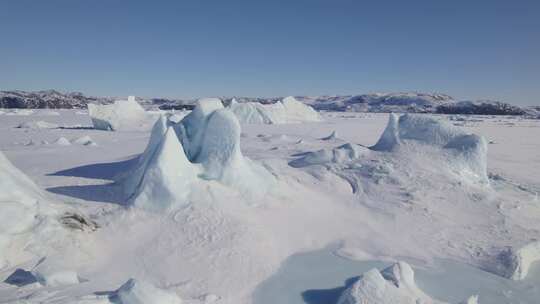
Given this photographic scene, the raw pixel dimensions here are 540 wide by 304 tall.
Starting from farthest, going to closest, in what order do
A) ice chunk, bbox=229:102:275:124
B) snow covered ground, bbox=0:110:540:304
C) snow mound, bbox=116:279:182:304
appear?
ice chunk, bbox=229:102:275:124 → snow covered ground, bbox=0:110:540:304 → snow mound, bbox=116:279:182:304

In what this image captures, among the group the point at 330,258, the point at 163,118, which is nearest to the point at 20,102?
the point at 163,118

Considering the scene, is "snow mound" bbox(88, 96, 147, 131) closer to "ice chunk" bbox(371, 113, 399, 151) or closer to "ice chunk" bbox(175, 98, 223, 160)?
"ice chunk" bbox(175, 98, 223, 160)

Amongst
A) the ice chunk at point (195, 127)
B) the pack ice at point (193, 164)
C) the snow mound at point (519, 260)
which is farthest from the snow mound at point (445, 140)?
the ice chunk at point (195, 127)

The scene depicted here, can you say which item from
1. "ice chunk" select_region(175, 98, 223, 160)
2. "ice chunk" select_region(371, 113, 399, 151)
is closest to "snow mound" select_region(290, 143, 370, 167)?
"ice chunk" select_region(371, 113, 399, 151)

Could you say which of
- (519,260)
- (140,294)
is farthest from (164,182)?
(519,260)

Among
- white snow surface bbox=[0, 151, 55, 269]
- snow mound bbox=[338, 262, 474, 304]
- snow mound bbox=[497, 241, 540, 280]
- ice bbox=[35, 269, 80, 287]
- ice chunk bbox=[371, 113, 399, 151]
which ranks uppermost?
ice chunk bbox=[371, 113, 399, 151]

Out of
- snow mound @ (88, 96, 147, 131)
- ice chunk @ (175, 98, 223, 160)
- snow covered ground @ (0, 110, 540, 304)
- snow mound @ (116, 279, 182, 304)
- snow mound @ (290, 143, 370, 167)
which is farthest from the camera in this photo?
snow mound @ (88, 96, 147, 131)

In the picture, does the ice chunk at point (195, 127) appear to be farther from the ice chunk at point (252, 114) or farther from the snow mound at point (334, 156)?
the ice chunk at point (252, 114)
